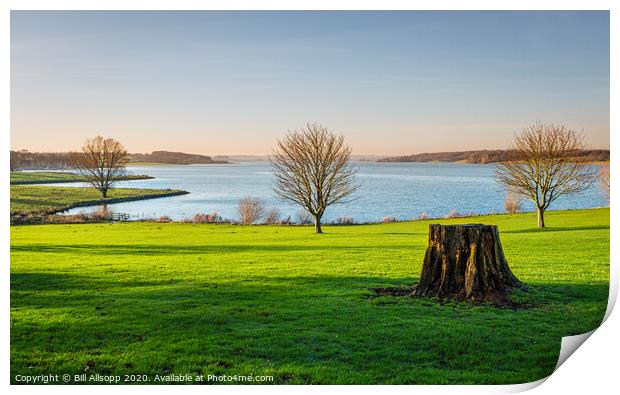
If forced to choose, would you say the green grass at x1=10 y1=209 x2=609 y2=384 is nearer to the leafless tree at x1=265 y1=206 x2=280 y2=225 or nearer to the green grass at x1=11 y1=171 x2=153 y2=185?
the green grass at x1=11 y1=171 x2=153 y2=185

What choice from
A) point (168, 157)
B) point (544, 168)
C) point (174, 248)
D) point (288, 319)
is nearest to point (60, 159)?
point (168, 157)

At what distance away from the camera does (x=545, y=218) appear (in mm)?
18828

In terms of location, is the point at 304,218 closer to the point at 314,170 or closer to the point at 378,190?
the point at 314,170

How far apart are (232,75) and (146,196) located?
5.39 meters

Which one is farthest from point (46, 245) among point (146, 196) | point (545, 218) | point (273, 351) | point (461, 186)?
point (545, 218)

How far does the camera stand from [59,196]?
12445 mm

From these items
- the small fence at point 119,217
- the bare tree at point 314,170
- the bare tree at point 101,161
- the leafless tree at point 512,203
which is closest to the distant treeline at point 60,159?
the bare tree at point 101,161

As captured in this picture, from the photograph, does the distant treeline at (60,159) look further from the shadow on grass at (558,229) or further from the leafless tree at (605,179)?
the shadow on grass at (558,229)

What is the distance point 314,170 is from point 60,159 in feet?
41.8

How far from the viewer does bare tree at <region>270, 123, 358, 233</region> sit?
20.8 meters

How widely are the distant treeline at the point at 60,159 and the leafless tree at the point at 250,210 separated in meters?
10.1

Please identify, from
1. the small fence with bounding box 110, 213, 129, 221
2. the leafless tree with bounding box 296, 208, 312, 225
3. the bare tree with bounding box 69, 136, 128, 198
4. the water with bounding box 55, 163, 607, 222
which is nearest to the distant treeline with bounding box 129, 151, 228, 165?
the water with bounding box 55, 163, 607, 222

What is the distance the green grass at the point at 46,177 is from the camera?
372 inches

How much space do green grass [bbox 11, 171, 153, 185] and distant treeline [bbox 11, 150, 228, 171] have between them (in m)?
0.14
